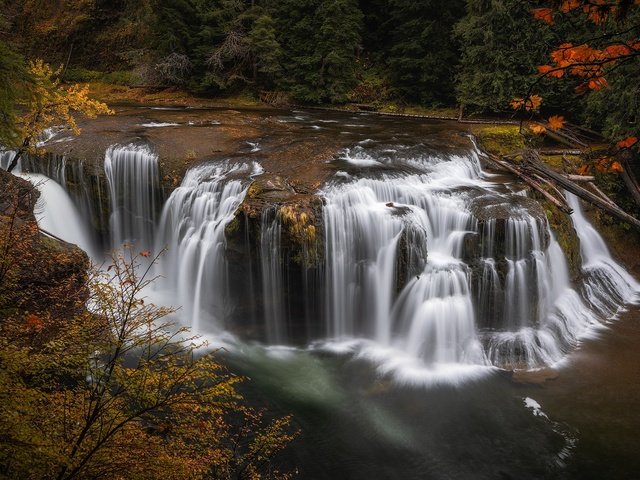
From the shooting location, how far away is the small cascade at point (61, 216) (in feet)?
39.6

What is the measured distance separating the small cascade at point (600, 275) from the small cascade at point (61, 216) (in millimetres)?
13325

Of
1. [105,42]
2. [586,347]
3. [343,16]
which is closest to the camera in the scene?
[586,347]

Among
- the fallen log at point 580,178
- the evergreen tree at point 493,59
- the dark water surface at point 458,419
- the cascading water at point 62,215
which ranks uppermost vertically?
the evergreen tree at point 493,59

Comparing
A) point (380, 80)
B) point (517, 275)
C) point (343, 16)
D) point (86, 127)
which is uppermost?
point (343, 16)

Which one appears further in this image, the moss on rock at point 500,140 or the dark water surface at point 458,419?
the moss on rock at point 500,140

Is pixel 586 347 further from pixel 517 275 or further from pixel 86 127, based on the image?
pixel 86 127

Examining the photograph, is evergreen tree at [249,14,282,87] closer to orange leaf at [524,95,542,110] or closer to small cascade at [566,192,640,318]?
small cascade at [566,192,640,318]

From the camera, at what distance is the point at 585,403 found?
7926 millimetres

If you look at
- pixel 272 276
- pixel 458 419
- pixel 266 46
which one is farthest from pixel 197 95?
pixel 458 419

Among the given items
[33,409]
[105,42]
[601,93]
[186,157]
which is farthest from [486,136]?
[105,42]

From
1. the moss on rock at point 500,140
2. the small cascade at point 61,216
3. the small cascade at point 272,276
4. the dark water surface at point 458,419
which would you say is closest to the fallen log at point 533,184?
the moss on rock at point 500,140

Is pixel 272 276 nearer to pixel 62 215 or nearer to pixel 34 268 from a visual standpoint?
pixel 34 268

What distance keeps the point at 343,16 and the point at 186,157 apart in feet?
43.5

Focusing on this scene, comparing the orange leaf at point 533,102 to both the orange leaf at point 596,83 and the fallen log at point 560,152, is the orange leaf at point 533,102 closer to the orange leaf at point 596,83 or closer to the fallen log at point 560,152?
the orange leaf at point 596,83
